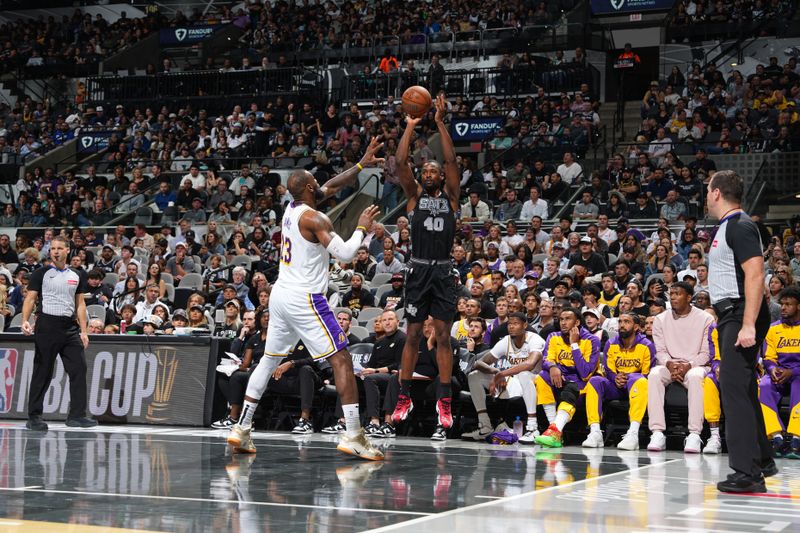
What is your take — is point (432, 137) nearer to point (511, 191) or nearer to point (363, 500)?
point (511, 191)

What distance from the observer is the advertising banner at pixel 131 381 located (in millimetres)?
11898

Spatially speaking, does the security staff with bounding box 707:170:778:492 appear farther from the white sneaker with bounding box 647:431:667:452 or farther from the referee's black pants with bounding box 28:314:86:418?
the referee's black pants with bounding box 28:314:86:418

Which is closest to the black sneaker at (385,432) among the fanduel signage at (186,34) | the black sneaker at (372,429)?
the black sneaker at (372,429)

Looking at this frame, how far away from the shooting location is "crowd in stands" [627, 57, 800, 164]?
18.9 meters

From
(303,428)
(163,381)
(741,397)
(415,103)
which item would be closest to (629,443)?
(741,397)

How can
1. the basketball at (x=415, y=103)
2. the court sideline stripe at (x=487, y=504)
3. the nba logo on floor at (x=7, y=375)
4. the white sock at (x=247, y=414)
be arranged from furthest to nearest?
the nba logo on floor at (x=7, y=375) → the basketball at (x=415, y=103) → the white sock at (x=247, y=414) → the court sideline stripe at (x=487, y=504)

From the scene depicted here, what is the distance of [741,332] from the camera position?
646 centimetres

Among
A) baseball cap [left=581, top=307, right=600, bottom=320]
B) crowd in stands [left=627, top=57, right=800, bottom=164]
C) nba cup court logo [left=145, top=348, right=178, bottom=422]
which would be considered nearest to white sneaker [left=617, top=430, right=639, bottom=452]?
baseball cap [left=581, top=307, right=600, bottom=320]

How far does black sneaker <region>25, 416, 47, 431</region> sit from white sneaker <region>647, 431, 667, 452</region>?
20.2ft

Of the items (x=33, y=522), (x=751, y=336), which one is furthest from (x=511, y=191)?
(x=33, y=522)

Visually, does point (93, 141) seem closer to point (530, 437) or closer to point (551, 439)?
point (530, 437)

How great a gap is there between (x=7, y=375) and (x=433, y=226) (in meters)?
6.42

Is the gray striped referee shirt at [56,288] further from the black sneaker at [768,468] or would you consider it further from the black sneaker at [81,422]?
the black sneaker at [768,468]

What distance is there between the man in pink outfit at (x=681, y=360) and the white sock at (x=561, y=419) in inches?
31.0
